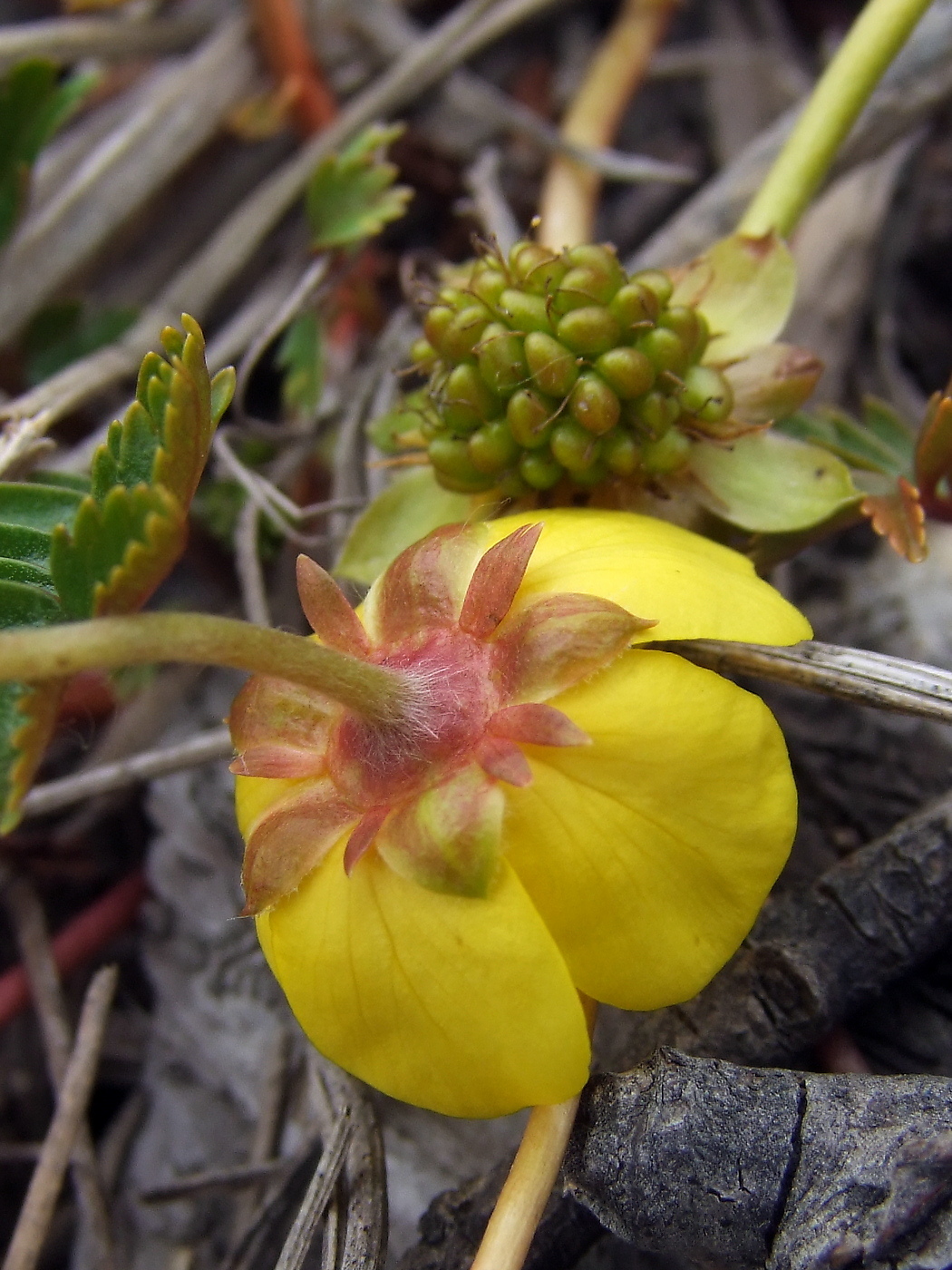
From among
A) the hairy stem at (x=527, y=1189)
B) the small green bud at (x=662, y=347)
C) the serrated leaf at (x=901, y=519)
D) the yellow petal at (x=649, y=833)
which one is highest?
the small green bud at (x=662, y=347)

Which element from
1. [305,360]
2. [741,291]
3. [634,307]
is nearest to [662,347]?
[634,307]

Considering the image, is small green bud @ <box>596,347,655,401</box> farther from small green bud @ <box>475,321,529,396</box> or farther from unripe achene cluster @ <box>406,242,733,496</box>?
small green bud @ <box>475,321,529,396</box>

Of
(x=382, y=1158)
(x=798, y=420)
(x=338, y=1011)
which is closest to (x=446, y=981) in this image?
(x=338, y=1011)

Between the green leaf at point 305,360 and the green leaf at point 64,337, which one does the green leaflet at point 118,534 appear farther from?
the green leaf at point 64,337

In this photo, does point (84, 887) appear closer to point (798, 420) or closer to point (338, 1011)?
point (338, 1011)

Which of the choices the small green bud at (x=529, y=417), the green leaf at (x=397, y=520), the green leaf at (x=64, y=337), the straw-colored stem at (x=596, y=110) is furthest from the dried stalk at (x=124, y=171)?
the small green bud at (x=529, y=417)

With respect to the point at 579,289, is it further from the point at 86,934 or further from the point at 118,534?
the point at 86,934
